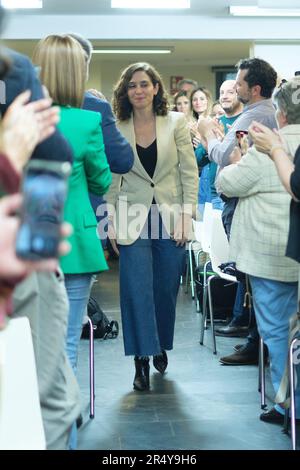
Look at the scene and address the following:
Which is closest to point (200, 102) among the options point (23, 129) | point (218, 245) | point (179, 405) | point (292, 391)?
point (218, 245)

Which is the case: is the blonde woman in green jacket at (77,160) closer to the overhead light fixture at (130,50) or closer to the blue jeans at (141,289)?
the blue jeans at (141,289)

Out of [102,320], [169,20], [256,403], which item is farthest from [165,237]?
[169,20]

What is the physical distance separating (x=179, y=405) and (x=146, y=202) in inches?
39.8

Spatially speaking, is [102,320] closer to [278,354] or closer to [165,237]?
[165,237]

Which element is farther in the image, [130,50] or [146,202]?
[130,50]

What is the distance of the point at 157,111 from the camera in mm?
4266

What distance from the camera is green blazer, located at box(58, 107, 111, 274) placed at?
9.72 ft

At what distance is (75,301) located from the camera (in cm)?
307

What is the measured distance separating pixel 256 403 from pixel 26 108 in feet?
8.36

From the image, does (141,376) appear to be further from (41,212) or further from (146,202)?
(41,212)

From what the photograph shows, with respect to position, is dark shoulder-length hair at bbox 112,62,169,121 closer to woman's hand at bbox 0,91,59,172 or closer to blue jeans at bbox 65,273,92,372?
blue jeans at bbox 65,273,92,372

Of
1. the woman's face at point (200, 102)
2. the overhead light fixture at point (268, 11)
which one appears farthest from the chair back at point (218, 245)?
the overhead light fixture at point (268, 11)

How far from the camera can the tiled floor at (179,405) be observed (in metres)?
3.44

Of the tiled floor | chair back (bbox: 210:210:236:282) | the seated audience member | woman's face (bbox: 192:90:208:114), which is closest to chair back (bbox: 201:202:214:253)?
chair back (bbox: 210:210:236:282)
